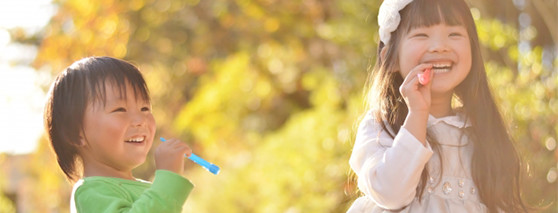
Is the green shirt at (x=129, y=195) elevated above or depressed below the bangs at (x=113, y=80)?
below

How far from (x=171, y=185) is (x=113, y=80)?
0.29 m

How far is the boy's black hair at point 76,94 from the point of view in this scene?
1703 mm

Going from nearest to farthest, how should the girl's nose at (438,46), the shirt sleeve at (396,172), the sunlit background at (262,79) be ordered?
the shirt sleeve at (396,172) → the girl's nose at (438,46) → the sunlit background at (262,79)

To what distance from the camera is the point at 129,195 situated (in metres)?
1.66

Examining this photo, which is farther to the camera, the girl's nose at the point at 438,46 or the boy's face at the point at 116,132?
the boy's face at the point at 116,132

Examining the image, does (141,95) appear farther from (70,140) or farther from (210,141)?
(210,141)

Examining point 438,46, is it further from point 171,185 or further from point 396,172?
point 171,185

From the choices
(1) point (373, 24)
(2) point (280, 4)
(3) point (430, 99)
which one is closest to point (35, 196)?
(2) point (280, 4)

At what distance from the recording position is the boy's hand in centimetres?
163

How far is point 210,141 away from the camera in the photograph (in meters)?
6.36

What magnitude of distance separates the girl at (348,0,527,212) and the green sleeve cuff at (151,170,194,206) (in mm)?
359

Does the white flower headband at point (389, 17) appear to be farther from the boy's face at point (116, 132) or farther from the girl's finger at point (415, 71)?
the boy's face at point (116, 132)

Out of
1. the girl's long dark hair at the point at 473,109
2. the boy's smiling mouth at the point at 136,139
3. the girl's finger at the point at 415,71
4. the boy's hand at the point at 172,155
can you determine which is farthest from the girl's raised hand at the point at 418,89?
the boy's smiling mouth at the point at 136,139

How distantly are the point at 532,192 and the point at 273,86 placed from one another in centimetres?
318
